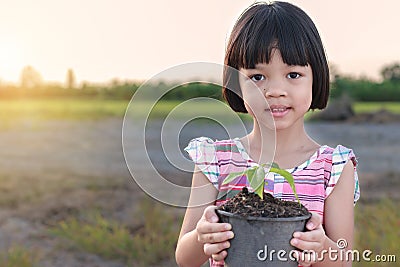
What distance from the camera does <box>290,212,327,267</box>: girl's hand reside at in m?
1.64

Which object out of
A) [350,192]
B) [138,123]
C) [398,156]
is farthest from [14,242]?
[398,156]

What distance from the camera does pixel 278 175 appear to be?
6.75 ft

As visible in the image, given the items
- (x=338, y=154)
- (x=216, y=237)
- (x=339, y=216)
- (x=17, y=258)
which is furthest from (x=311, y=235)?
(x=17, y=258)

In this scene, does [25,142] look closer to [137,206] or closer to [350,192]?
[137,206]

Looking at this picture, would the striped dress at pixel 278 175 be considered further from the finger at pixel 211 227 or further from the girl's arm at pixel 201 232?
the finger at pixel 211 227

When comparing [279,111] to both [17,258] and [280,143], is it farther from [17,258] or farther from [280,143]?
[17,258]

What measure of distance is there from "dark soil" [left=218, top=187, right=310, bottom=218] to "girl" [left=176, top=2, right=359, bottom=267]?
0.18 m

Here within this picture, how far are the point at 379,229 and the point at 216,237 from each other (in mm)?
2615

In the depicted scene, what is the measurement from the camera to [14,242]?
425 centimetres

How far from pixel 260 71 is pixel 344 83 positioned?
272 inches

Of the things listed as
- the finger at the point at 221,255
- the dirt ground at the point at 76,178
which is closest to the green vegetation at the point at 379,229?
the dirt ground at the point at 76,178

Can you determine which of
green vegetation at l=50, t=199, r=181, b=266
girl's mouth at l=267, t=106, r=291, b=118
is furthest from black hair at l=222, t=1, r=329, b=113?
green vegetation at l=50, t=199, r=181, b=266

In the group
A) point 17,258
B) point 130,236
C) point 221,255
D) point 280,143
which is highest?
point 280,143

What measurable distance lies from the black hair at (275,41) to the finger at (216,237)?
1.70ft
